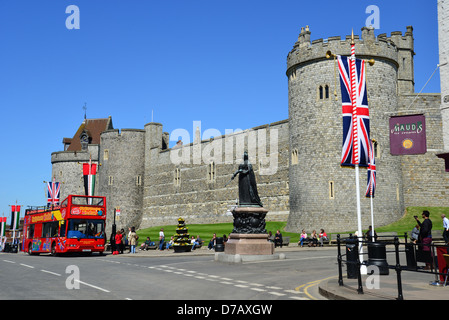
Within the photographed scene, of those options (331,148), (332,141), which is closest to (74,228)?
(331,148)

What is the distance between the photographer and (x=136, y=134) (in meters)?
55.7

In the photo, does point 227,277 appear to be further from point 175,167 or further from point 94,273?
point 175,167

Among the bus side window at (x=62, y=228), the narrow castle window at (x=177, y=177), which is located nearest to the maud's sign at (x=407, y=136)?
the bus side window at (x=62, y=228)

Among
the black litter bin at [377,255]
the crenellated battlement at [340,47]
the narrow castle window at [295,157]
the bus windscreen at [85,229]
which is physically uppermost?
the crenellated battlement at [340,47]

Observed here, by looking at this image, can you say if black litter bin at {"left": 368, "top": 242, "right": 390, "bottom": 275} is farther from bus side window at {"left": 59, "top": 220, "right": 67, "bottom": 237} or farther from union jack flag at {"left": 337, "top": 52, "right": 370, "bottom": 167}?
bus side window at {"left": 59, "top": 220, "right": 67, "bottom": 237}

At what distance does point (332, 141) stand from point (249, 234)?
15438 mm

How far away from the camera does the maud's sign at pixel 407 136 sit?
14.9 metres

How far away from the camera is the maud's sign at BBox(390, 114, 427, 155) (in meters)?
14.9

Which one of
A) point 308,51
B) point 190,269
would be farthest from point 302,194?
point 190,269

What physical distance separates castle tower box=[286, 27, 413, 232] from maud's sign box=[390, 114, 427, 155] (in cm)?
1503

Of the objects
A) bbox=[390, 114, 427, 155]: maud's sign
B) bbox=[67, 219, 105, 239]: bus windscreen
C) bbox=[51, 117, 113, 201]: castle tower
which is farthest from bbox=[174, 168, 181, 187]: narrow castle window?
bbox=[390, 114, 427, 155]: maud's sign

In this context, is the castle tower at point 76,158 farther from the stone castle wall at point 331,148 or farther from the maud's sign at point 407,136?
the maud's sign at point 407,136

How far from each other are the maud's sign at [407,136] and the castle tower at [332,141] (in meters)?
15.0

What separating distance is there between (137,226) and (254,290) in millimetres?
46986
